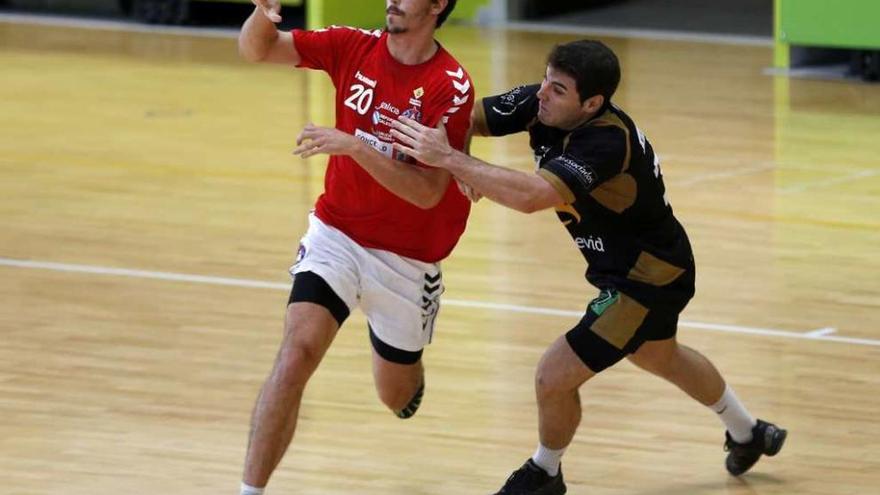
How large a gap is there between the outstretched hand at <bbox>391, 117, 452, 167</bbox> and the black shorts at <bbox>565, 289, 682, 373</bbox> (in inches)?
28.3

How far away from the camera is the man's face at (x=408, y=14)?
5.80m

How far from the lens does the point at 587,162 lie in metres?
5.57

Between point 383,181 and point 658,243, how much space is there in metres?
0.90

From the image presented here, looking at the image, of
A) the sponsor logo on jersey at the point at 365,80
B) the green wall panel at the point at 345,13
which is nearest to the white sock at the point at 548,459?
the sponsor logo on jersey at the point at 365,80

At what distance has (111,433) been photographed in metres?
6.68

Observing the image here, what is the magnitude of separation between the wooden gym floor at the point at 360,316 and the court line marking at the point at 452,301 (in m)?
0.02

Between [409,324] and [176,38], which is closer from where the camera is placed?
[409,324]

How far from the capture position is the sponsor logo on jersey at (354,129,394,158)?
5.83 metres

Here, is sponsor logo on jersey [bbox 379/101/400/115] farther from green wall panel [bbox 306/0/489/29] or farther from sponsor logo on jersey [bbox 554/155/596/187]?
green wall panel [bbox 306/0/489/29]

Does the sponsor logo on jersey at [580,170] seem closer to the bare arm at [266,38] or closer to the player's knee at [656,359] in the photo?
the player's knee at [656,359]

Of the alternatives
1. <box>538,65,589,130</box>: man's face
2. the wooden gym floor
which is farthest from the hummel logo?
the wooden gym floor

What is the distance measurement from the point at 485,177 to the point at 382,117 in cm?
50

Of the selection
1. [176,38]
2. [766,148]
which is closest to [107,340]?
[766,148]

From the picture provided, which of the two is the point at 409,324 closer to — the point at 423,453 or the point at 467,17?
the point at 423,453
